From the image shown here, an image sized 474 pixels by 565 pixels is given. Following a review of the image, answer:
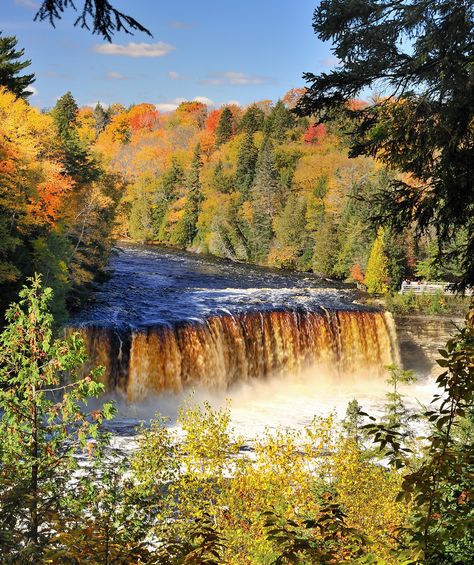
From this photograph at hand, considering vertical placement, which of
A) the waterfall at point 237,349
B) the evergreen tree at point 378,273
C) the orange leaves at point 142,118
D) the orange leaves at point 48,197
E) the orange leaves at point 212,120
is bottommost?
the waterfall at point 237,349

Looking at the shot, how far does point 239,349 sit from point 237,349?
107mm

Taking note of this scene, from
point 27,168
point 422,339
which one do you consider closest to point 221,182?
point 422,339

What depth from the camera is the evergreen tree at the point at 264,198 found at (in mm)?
55844

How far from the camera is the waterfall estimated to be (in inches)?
883

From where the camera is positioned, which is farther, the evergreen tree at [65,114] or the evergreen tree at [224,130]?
the evergreen tree at [224,130]

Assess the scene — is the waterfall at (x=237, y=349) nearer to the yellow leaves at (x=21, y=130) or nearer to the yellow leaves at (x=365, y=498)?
the yellow leaves at (x=21, y=130)

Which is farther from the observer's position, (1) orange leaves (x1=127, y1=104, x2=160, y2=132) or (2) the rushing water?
(1) orange leaves (x1=127, y1=104, x2=160, y2=132)

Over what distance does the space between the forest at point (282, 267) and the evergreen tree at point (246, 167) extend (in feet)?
0.74

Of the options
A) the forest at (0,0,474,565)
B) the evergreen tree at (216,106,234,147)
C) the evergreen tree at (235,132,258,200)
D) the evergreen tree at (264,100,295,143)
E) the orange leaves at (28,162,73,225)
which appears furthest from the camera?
the evergreen tree at (216,106,234,147)

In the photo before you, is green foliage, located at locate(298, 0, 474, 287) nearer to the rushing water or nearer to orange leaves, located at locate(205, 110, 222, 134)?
the rushing water

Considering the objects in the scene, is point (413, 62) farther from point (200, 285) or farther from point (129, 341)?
point (200, 285)

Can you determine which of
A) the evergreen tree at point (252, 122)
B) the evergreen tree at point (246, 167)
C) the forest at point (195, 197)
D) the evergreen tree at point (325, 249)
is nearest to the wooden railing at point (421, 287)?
the forest at point (195, 197)

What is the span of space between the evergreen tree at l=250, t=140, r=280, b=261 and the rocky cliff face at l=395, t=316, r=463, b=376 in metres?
24.8

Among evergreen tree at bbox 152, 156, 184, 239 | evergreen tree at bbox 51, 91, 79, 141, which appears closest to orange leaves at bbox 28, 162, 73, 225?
evergreen tree at bbox 51, 91, 79, 141
